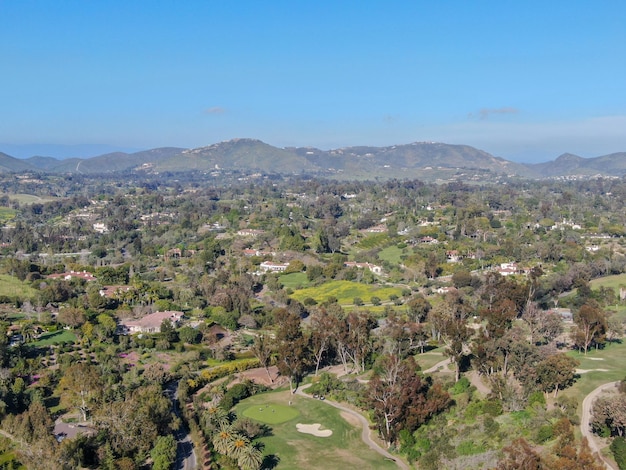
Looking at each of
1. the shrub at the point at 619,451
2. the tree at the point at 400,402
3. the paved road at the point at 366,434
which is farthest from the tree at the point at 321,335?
the shrub at the point at 619,451

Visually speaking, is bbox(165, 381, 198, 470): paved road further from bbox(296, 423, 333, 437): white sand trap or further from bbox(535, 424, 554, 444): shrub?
bbox(535, 424, 554, 444): shrub

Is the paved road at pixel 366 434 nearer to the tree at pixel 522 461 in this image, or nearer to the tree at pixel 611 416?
the tree at pixel 522 461

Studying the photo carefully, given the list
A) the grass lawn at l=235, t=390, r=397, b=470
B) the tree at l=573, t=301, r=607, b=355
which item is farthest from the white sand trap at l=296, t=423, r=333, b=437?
the tree at l=573, t=301, r=607, b=355

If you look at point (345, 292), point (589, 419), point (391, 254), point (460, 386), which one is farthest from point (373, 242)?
point (589, 419)

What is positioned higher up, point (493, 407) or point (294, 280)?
point (493, 407)

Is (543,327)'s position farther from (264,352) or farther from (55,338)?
(55,338)

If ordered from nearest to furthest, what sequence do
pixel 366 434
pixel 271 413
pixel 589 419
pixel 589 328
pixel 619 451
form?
1. pixel 619 451
2. pixel 589 419
3. pixel 366 434
4. pixel 271 413
5. pixel 589 328
